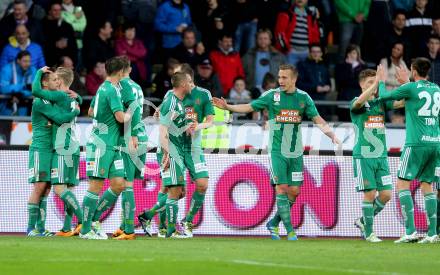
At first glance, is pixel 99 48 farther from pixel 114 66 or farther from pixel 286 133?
pixel 114 66

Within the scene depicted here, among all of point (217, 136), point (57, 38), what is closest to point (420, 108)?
point (217, 136)

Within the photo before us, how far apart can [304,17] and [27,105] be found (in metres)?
6.17

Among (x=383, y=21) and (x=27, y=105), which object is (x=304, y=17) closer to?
(x=383, y=21)

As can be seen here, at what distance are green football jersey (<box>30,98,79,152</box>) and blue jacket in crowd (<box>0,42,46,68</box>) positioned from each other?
5.15m

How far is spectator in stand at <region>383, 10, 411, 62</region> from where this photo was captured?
24656 mm

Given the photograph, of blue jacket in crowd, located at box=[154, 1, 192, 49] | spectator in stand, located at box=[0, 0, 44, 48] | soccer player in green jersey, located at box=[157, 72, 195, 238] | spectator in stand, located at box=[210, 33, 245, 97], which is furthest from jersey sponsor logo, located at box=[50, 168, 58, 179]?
blue jacket in crowd, located at box=[154, 1, 192, 49]

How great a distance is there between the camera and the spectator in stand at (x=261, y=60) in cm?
2402

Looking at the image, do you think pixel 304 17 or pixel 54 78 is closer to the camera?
pixel 54 78

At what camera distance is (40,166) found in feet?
55.9

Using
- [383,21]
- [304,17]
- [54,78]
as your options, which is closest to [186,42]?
[304,17]

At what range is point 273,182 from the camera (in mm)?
16750

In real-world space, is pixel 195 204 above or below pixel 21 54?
below

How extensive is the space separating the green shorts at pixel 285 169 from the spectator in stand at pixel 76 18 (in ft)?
26.0

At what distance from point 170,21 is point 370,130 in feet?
27.5
